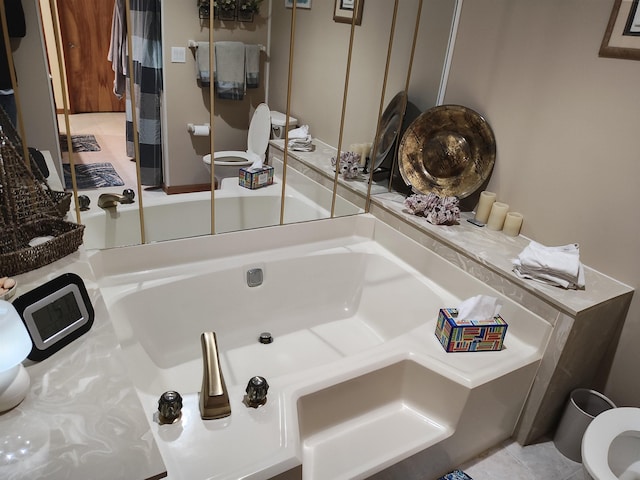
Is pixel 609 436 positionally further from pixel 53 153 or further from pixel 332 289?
pixel 53 153

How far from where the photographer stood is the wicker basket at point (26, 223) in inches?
49.0

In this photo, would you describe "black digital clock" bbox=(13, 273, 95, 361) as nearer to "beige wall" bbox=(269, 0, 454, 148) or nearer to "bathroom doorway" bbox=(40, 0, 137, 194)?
"bathroom doorway" bbox=(40, 0, 137, 194)

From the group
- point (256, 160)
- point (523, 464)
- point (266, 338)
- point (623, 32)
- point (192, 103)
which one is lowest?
point (523, 464)

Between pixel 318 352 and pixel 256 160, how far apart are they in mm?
926

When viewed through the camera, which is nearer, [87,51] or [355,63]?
[87,51]

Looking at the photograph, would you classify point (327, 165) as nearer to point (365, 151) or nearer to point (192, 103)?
point (365, 151)

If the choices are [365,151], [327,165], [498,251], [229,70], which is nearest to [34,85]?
[229,70]

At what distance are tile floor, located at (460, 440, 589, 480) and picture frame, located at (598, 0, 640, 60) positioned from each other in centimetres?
148

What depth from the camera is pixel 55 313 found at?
1104 millimetres

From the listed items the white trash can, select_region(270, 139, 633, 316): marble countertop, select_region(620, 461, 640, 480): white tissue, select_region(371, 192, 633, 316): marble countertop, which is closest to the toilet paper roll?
select_region(270, 139, 633, 316): marble countertop

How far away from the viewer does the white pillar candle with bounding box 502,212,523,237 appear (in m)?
1.97

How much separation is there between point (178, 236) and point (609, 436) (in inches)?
66.6

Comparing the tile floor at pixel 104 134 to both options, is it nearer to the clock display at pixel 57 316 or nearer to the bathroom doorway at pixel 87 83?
the bathroom doorway at pixel 87 83

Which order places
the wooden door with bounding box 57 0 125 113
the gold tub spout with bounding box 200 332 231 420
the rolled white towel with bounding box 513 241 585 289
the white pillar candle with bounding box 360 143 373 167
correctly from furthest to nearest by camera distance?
the white pillar candle with bounding box 360 143 373 167 < the rolled white towel with bounding box 513 241 585 289 < the wooden door with bounding box 57 0 125 113 < the gold tub spout with bounding box 200 332 231 420
